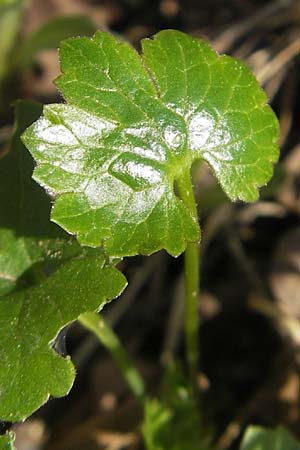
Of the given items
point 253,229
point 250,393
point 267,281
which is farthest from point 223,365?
point 253,229

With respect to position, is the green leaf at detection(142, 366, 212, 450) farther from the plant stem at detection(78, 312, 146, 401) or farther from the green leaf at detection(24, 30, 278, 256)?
the green leaf at detection(24, 30, 278, 256)

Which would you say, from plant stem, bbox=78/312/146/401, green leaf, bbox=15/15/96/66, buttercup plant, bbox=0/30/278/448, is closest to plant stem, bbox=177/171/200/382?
buttercup plant, bbox=0/30/278/448

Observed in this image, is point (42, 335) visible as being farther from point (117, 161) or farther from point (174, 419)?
point (174, 419)

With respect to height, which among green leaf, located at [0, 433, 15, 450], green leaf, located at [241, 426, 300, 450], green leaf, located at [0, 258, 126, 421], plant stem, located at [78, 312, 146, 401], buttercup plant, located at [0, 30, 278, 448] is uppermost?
buttercup plant, located at [0, 30, 278, 448]

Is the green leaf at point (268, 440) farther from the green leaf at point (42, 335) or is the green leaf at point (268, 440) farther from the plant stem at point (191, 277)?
the green leaf at point (42, 335)

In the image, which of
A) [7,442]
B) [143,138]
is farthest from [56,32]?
[7,442]

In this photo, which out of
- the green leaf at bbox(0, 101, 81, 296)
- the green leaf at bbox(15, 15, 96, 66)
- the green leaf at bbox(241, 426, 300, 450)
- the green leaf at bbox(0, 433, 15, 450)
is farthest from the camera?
the green leaf at bbox(15, 15, 96, 66)

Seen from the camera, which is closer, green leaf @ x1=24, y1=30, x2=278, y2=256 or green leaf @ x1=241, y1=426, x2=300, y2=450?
green leaf @ x1=24, y1=30, x2=278, y2=256

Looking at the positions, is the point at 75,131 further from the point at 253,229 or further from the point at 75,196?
the point at 253,229
